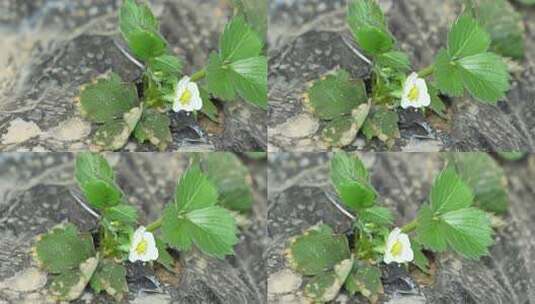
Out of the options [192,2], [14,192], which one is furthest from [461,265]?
[14,192]

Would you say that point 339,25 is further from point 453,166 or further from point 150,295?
point 150,295

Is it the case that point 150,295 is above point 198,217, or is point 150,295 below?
below

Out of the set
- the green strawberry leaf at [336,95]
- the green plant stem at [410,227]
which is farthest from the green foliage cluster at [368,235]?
the green strawberry leaf at [336,95]

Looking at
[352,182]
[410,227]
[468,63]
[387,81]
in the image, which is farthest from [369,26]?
[410,227]

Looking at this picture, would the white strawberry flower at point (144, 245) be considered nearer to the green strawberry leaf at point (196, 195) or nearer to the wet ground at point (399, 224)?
the green strawberry leaf at point (196, 195)

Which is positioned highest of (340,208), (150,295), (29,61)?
(29,61)

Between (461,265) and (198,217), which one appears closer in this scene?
(198,217)
